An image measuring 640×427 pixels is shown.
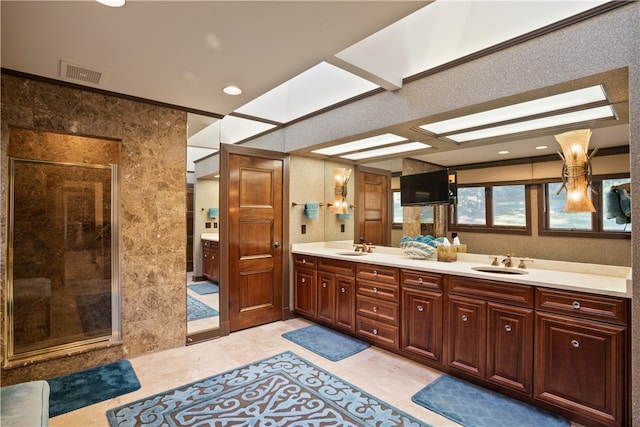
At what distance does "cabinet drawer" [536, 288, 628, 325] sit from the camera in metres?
1.98

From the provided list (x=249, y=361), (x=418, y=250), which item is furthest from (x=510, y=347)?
(x=249, y=361)

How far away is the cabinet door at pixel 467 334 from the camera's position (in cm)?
256

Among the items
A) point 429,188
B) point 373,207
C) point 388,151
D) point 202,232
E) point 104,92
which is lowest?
point 202,232

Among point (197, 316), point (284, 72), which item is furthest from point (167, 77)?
point (197, 316)

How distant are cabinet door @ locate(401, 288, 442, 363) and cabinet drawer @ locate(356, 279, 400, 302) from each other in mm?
110

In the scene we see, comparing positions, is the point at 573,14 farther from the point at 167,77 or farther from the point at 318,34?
the point at 167,77

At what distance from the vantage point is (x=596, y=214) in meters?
2.53

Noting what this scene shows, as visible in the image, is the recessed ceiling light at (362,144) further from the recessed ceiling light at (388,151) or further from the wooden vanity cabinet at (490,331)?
the wooden vanity cabinet at (490,331)

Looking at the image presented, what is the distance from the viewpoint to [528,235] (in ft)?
9.50

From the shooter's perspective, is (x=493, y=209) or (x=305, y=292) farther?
(x=305, y=292)

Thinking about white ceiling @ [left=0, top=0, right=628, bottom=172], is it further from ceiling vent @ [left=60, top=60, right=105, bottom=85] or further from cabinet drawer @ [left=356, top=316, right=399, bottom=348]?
cabinet drawer @ [left=356, top=316, right=399, bottom=348]

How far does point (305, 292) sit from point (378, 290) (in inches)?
48.9

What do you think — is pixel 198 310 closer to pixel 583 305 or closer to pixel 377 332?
pixel 377 332

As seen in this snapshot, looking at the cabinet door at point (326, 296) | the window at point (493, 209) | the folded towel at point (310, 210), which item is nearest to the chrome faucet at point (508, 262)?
the window at point (493, 209)
